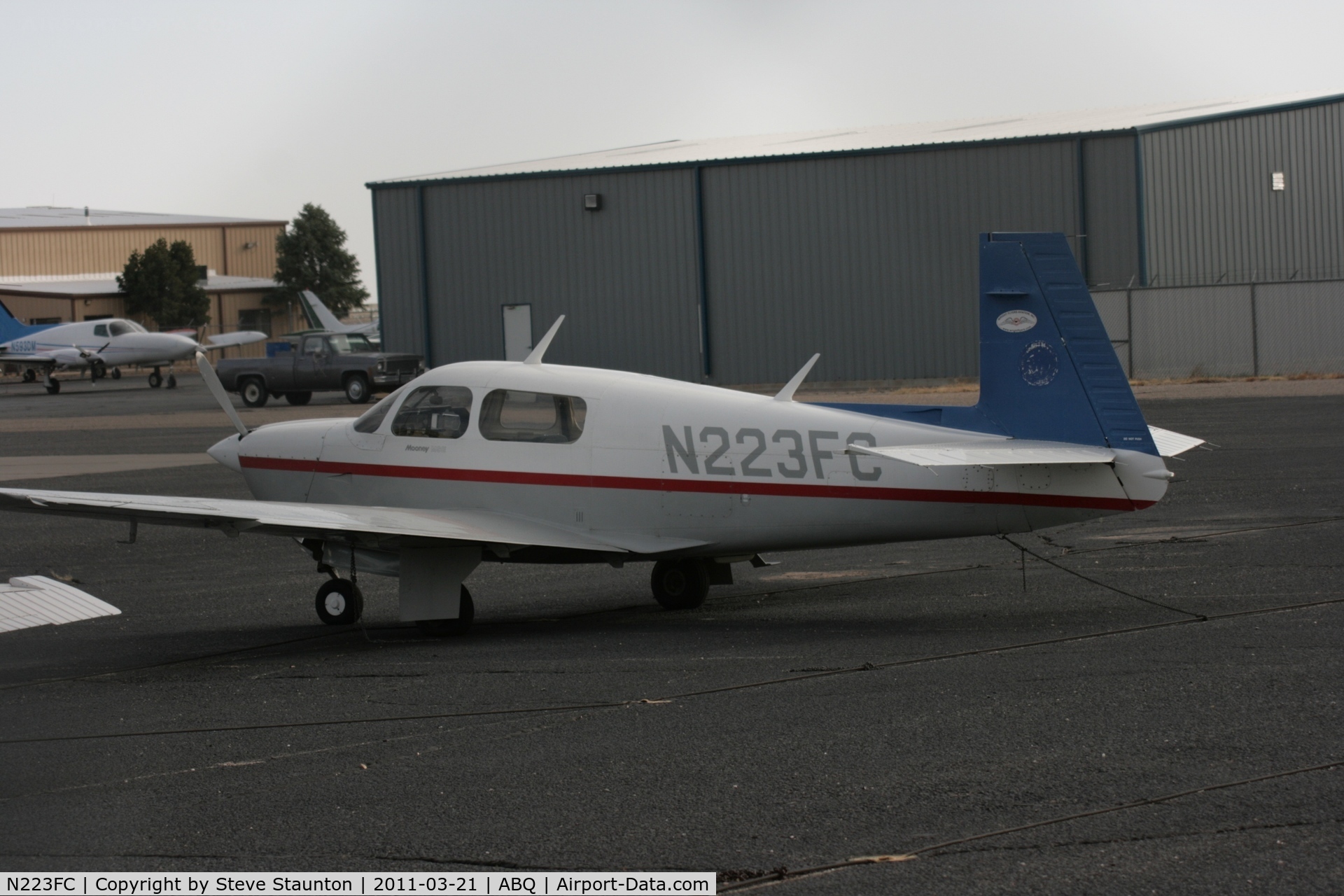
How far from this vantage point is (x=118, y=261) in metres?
93.9

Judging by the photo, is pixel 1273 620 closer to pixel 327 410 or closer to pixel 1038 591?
pixel 1038 591

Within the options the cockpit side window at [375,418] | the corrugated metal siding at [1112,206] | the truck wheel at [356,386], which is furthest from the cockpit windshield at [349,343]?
the cockpit side window at [375,418]

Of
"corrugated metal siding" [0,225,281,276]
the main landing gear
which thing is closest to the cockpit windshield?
the main landing gear

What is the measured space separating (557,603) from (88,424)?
25953 millimetres

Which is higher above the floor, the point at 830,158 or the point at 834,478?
the point at 830,158

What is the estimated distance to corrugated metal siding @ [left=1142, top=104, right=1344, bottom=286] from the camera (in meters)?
36.0

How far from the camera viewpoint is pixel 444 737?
6.93 m

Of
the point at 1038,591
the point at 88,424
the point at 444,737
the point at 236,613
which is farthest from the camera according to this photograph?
the point at 88,424

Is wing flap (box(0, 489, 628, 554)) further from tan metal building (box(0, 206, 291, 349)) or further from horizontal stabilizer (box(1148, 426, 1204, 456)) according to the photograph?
tan metal building (box(0, 206, 291, 349))

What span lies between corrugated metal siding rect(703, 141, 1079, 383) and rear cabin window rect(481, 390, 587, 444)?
93.3 feet

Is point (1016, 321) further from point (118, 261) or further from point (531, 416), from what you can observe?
point (118, 261)

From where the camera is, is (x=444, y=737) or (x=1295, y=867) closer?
(x=1295, y=867)

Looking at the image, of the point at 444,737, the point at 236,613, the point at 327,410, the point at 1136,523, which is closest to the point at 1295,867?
the point at 444,737

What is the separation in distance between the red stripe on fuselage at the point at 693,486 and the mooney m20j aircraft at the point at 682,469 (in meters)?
0.01
